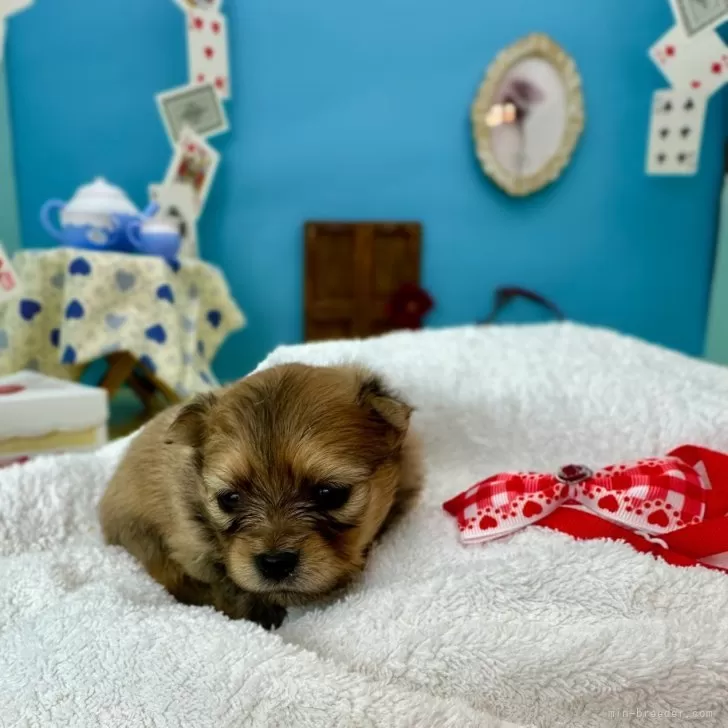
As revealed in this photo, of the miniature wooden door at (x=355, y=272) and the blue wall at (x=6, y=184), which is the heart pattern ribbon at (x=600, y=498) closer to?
the miniature wooden door at (x=355, y=272)

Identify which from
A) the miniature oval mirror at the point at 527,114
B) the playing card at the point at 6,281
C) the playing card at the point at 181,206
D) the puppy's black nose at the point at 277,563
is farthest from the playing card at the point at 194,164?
the puppy's black nose at the point at 277,563

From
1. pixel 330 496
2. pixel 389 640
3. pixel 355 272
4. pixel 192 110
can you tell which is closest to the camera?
pixel 389 640

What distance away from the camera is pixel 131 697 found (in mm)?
1002

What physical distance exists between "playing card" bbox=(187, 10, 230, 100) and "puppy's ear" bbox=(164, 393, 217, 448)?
2774mm

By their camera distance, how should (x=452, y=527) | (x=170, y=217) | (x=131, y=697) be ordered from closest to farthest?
(x=131, y=697), (x=452, y=527), (x=170, y=217)

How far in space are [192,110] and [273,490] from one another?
9.72 feet

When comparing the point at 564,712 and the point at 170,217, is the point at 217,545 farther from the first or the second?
the point at 170,217

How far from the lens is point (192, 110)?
3621mm

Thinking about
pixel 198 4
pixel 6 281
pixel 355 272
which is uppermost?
pixel 198 4

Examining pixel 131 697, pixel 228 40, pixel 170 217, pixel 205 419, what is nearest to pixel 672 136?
pixel 228 40

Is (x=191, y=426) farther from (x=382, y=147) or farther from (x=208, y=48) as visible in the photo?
(x=382, y=147)

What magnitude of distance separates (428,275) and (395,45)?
1.28m

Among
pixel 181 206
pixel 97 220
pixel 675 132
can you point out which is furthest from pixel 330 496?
pixel 675 132

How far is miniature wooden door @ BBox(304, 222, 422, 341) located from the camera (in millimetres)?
3955
